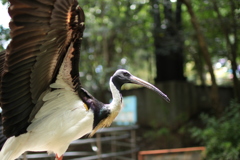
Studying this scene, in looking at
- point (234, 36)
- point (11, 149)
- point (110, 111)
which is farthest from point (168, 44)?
point (11, 149)

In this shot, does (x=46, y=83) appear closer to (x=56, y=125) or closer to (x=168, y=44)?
(x=56, y=125)

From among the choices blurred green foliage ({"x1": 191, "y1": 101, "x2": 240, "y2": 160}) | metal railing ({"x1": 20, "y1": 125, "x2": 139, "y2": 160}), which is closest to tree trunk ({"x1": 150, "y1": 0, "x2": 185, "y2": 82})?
metal railing ({"x1": 20, "y1": 125, "x2": 139, "y2": 160})

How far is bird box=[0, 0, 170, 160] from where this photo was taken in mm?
2342

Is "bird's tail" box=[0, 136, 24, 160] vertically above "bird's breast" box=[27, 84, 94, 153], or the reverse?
"bird's breast" box=[27, 84, 94, 153]

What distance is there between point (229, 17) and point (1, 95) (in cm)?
710

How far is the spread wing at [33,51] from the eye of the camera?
7.51ft

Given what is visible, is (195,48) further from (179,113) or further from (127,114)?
(127,114)

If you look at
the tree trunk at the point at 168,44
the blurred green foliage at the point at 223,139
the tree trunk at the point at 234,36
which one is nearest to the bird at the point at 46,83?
the blurred green foliage at the point at 223,139

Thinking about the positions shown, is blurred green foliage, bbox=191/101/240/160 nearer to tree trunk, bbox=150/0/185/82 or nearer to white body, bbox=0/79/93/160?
tree trunk, bbox=150/0/185/82

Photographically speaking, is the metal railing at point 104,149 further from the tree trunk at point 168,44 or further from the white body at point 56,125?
the tree trunk at point 168,44

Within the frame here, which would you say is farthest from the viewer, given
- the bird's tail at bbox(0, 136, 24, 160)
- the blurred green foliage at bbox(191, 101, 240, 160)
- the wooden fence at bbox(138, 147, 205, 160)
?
the blurred green foliage at bbox(191, 101, 240, 160)

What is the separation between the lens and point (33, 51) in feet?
8.09

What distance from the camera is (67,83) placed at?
284 centimetres

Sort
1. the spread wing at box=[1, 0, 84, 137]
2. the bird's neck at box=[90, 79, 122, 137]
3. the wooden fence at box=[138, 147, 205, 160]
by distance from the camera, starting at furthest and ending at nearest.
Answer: the wooden fence at box=[138, 147, 205, 160], the bird's neck at box=[90, 79, 122, 137], the spread wing at box=[1, 0, 84, 137]
